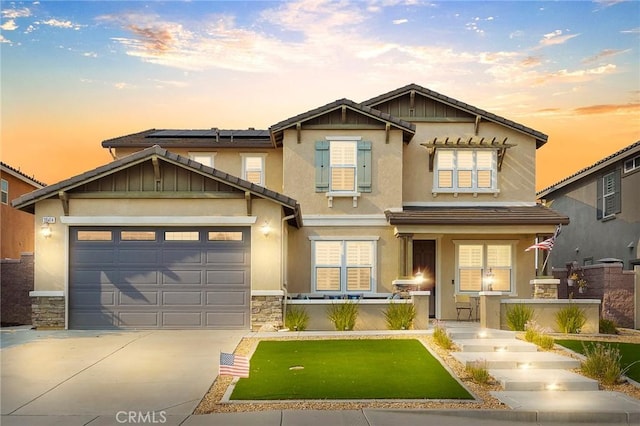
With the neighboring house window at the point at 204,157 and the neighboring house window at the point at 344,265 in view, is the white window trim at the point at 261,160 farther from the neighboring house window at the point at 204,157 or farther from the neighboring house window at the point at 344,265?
the neighboring house window at the point at 344,265

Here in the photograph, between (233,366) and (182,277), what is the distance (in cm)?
729

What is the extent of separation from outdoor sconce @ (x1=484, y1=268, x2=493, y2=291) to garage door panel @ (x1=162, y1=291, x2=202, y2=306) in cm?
843

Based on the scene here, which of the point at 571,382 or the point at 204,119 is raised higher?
the point at 204,119

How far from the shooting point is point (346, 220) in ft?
69.5

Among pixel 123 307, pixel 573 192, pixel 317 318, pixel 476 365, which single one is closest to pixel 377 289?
pixel 317 318

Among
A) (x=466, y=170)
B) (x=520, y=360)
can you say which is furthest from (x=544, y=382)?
(x=466, y=170)

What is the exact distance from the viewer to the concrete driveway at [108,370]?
10.1m

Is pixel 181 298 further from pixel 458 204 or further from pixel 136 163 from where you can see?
pixel 458 204

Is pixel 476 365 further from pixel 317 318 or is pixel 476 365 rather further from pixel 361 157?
pixel 361 157

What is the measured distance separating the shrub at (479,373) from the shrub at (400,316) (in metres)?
5.51

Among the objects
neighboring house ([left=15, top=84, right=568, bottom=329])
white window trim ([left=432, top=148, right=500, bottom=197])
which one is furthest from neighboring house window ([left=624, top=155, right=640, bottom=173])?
white window trim ([left=432, top=148, right=500, bottom=197])

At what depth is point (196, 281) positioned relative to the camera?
58.8ft

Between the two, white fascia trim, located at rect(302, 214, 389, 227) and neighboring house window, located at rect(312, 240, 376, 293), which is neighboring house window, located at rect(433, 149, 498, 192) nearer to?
white fascia trim, located at rect(302, 214, 389, 227)

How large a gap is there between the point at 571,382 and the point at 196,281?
31.8 feet
